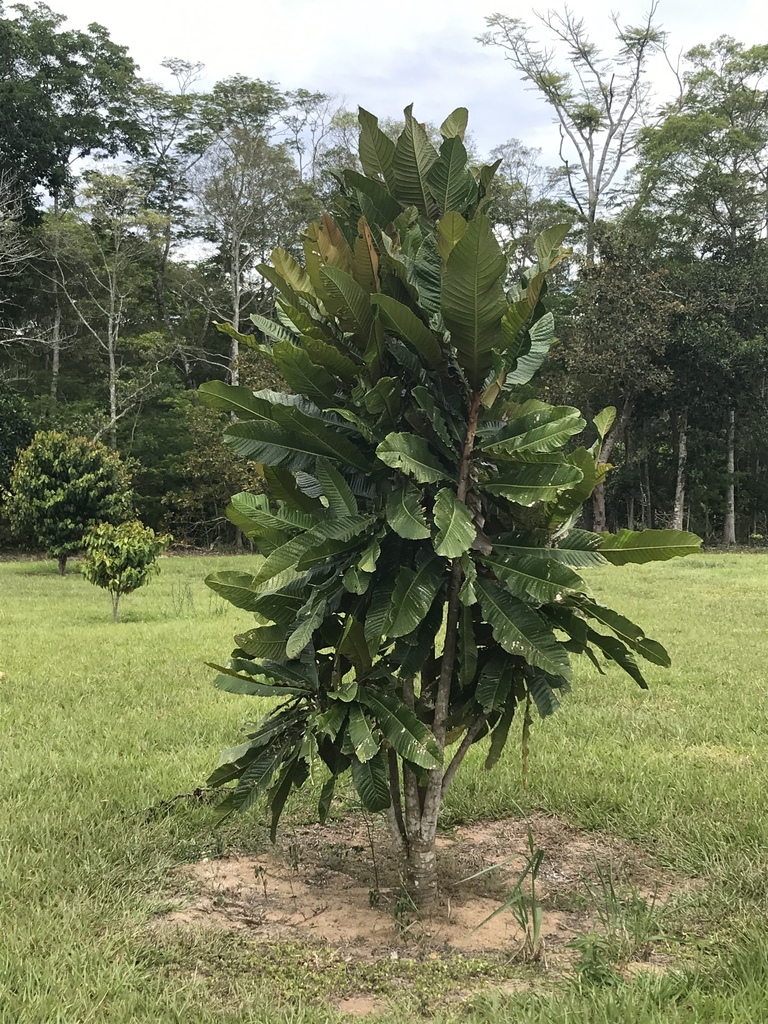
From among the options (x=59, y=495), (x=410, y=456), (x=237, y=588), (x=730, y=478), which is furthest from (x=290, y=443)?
(x=730, y=478)

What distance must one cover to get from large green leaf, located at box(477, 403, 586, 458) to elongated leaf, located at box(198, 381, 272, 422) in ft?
2.11

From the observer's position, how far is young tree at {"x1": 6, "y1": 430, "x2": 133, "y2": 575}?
1513 cm

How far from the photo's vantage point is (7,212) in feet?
67.6

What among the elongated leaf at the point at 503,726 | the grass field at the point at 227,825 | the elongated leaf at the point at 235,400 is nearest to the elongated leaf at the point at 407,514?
A: the elongated leaf at the point at 235,400

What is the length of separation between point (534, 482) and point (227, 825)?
2028mm

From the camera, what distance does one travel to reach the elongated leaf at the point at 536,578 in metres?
2.13

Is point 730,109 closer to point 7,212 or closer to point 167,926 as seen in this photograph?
point 7,212

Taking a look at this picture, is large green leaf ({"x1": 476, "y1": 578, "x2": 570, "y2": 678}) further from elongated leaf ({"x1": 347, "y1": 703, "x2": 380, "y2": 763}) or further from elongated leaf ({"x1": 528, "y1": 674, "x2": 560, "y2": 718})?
elongated leaf ({"x1": 347, "y1": 703, "x2": 380, "y2": 763})

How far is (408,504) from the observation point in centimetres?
219

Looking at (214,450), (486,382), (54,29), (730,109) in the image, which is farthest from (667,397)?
(486,382)

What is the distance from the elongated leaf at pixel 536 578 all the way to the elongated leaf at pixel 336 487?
1.39ft

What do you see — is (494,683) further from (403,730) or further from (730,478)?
(730,478)

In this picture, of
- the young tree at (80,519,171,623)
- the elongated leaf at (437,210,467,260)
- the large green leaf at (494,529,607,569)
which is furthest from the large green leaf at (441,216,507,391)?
the young tree at (80,519,171,623)

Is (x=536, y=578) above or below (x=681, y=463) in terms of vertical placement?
below
